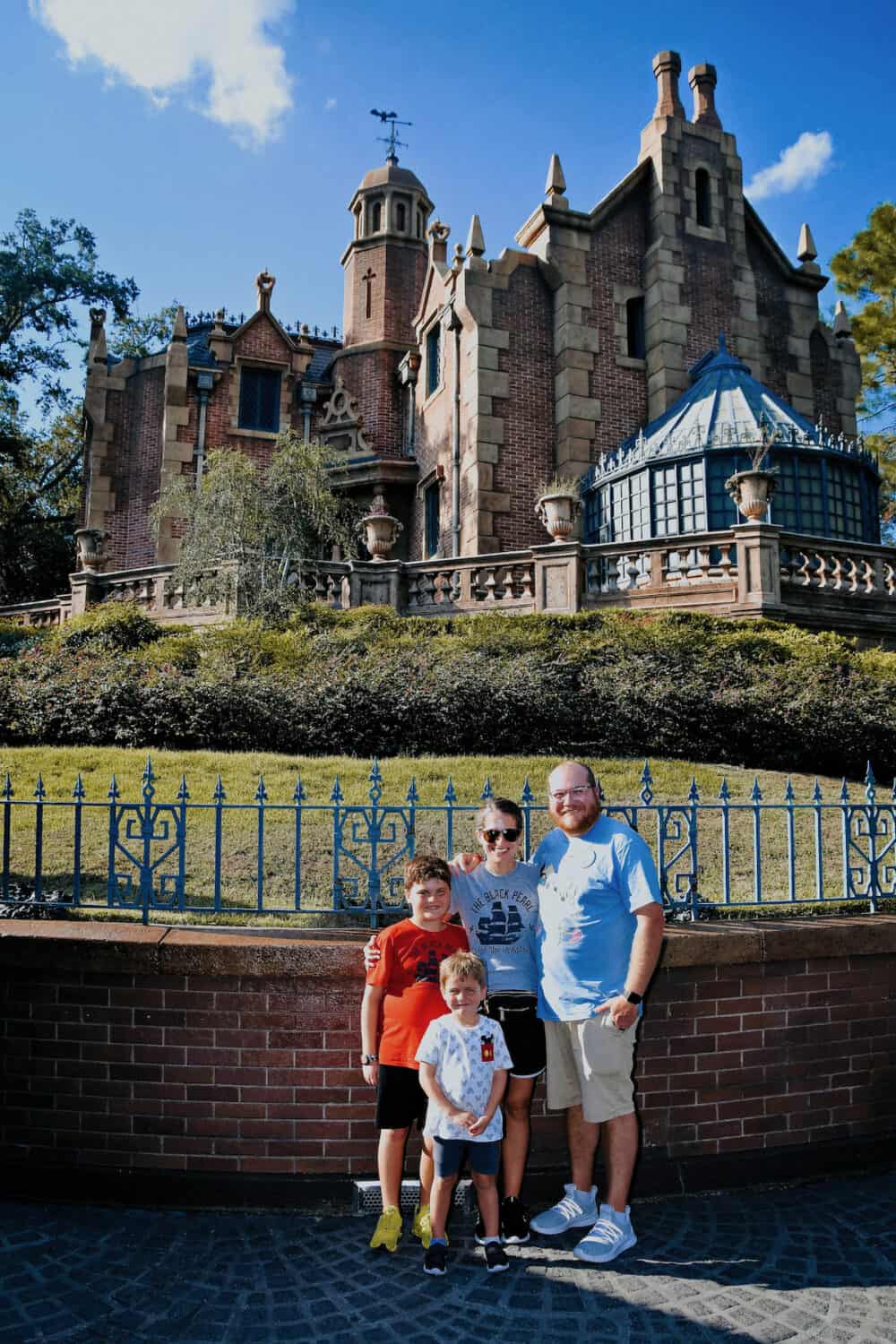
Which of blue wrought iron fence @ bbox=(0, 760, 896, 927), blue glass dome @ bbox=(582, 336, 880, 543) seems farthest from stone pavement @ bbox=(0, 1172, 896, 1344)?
blue glass dome @ bbox=(582, 336, 880, 543)

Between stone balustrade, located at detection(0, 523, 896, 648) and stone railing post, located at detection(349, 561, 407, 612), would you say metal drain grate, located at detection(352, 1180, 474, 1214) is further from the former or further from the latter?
stone railing post, located at detection(349, 561, 407, 612)

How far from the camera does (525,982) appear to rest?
4.12 m

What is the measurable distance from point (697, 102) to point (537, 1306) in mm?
26687

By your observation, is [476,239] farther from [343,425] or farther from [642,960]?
[642,960]

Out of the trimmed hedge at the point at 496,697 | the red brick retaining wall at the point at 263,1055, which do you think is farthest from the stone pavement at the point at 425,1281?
the trimmed hedge at the point at 496,697

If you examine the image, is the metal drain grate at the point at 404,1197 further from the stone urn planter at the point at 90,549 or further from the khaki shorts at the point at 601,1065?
the stone urn planter at the point at 90,549

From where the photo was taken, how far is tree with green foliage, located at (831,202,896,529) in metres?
27.3

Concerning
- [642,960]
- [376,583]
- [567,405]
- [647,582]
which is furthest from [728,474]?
[642,960]

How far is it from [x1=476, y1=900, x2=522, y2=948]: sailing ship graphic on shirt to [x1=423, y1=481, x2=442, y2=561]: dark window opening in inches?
765

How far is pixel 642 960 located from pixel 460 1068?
2.89ft

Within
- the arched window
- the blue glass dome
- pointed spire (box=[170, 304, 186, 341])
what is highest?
the arched window

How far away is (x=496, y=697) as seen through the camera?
32.1 feet

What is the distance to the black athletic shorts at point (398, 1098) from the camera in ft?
13.0

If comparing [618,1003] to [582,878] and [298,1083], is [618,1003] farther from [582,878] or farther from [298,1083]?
[298,1083]
